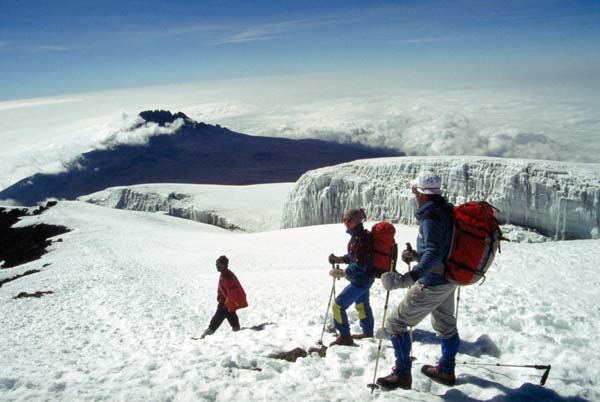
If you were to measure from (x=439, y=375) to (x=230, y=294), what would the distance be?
6.02m

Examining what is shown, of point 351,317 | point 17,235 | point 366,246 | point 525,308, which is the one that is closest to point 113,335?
point 351,317

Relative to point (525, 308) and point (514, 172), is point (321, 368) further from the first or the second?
point (514, 172)

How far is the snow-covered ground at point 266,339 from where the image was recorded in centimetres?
559

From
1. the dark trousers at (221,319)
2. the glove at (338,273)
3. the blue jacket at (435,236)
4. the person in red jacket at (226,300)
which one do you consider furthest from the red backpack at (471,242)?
the dark trousers at (221,319)

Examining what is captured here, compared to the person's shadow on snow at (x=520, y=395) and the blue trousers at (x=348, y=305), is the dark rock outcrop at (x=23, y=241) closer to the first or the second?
the blue trousers at (x=348, y=305)

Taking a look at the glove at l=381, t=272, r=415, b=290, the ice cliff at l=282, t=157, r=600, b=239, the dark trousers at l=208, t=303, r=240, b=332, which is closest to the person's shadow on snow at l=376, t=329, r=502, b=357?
→ the glove at l=381, t=272, r=415, b=290

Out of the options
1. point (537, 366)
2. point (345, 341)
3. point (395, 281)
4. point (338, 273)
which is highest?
point (395, 281)

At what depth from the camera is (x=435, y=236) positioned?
4.97m

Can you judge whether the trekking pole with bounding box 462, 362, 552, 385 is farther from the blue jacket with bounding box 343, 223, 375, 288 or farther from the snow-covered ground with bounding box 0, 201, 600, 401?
the blue jacket with bounding box 343, 223, 375, 288

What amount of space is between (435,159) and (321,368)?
3539 cm

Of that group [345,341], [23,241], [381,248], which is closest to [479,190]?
[345,341]

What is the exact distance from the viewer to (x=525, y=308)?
8719 mm

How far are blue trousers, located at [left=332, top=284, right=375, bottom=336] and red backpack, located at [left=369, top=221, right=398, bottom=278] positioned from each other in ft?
1.82

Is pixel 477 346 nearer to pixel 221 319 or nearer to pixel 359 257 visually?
pixel 359 257
